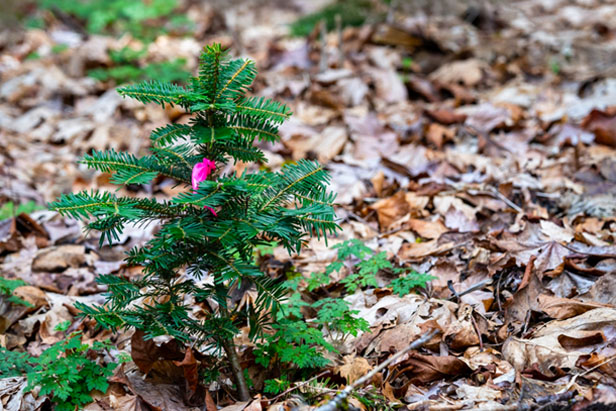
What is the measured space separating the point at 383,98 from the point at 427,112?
777 millimetres

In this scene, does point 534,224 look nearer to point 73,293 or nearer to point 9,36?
point 73,293

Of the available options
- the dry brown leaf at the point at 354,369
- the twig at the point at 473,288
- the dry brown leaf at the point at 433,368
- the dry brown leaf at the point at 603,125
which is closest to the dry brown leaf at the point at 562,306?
the twig at the point at 473,288

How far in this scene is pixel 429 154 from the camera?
4012mm

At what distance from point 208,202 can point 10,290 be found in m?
1.61

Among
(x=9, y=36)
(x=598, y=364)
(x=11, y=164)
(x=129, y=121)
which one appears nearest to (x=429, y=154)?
(x=598, y=364)

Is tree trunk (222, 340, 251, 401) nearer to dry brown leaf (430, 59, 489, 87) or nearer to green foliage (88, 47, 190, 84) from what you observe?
dry brown leaf (430, 59, 489, 87)

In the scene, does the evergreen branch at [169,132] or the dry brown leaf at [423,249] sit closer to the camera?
the evergreen branch at [169,132]

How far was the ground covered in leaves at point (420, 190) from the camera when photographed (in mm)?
2121

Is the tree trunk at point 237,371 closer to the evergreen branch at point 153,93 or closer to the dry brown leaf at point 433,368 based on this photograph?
the dry brown leaf at point 433,368

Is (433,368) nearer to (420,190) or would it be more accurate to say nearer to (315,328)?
(315,328)

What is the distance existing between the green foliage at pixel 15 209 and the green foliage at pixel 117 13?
4929 millimetres

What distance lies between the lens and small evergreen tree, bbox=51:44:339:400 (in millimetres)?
1738

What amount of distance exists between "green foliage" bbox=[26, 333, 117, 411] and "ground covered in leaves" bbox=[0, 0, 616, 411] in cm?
9

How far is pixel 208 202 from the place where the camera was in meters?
1.71
